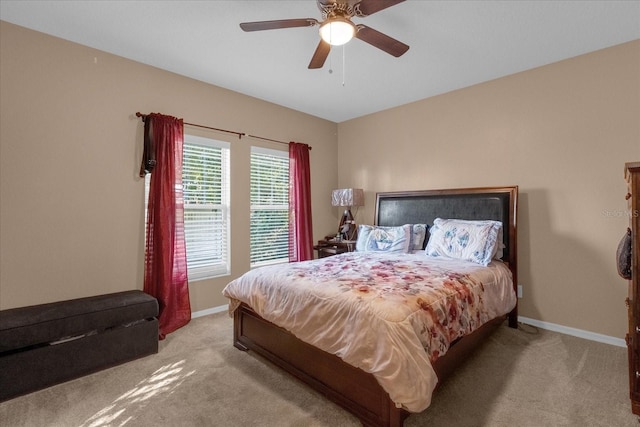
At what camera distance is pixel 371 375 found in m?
1.68

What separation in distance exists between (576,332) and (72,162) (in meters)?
5.00

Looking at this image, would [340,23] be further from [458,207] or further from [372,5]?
[458,207]

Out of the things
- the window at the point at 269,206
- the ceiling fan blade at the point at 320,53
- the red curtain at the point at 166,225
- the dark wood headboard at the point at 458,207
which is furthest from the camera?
the window at the point at 269,206

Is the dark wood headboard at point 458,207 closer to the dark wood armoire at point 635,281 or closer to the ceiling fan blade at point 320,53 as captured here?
the dark wood armoire at point 635,281

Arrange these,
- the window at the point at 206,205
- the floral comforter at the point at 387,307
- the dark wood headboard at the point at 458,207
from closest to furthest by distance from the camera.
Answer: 1. the floral comforter at the point at 387,307
2. the dark wood headboard at the point at 458,207
3. the window at the point at 206,205

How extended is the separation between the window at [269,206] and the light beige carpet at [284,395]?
1.74 meters

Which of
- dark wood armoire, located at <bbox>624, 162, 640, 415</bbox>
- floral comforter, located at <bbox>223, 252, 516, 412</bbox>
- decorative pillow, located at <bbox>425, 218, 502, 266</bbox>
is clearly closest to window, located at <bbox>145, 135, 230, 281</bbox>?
floral comforter, located at <bbox>223, 252, 516, 412</bbox>

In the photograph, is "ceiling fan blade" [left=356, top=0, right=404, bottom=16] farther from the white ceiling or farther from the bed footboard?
the bed footboard

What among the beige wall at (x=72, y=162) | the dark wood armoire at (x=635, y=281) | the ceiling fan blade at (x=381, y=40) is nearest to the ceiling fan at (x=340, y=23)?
the ceiling fan blade at (x=381, y=40)

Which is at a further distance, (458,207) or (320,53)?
(458,207)

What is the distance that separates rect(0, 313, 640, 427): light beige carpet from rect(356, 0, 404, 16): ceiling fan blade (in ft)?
7.99

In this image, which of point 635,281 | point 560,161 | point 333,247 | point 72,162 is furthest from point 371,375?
point 72,162

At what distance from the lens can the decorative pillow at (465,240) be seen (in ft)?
9.57

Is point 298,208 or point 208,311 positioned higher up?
point 298,208
